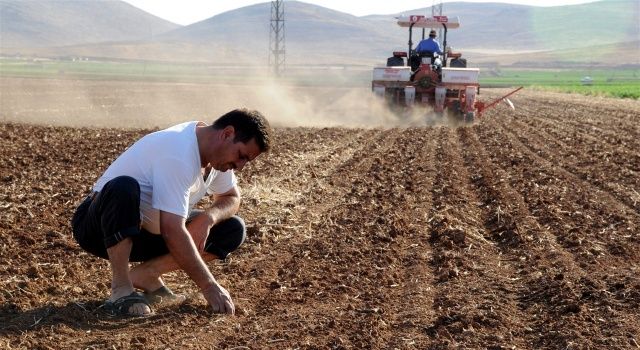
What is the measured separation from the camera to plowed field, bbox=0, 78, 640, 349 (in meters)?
5.22

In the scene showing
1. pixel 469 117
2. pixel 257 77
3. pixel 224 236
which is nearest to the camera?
pixel 224 236

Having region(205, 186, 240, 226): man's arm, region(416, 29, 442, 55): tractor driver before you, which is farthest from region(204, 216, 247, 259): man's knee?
region(416, 29, 442, 55): tractor driver

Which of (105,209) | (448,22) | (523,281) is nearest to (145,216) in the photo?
(105,209)

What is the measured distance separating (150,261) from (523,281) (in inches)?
103

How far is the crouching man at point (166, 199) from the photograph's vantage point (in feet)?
17.2

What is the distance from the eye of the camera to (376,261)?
7.25 m

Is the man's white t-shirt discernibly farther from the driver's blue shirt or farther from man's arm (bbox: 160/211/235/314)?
the driver's blue shirt

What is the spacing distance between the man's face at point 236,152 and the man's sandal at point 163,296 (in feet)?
3.63

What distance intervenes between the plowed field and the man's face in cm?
93

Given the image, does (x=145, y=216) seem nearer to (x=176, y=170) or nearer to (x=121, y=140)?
(x=176, y=170)

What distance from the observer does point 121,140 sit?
55.1ft

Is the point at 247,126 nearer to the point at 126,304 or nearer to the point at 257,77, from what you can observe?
the point at 126,304

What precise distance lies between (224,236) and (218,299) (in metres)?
0.76

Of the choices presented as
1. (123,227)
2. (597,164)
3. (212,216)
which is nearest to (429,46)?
(597,164)
